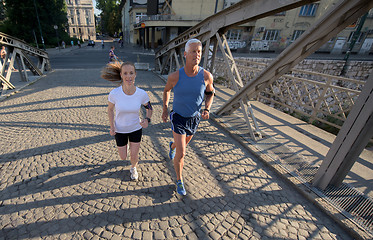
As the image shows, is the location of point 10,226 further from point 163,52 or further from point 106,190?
point 163,52

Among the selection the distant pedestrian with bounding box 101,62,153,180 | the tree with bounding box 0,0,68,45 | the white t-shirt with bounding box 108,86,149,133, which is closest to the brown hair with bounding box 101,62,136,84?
the distant pedestrian with bounding box 101,62,153,180

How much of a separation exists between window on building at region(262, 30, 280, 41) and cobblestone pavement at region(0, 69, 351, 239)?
2948cm

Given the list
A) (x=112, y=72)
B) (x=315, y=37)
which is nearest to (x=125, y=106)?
(x=112, y=72)

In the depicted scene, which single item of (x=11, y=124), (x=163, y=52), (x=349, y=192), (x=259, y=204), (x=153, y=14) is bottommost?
(x=11, y=124)

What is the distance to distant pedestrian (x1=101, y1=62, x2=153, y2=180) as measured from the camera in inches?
93.7

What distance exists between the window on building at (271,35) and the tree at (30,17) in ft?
105

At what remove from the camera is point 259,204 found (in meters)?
2.57

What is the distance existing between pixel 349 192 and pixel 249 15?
389cm

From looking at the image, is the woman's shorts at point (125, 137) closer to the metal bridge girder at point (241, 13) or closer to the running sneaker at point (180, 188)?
the running sneaker at point (180, 188)

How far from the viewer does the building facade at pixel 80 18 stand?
206 feet

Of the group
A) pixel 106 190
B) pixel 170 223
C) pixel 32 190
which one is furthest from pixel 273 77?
pixel 32 190

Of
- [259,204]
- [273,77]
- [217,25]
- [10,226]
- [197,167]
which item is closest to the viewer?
[10,226]

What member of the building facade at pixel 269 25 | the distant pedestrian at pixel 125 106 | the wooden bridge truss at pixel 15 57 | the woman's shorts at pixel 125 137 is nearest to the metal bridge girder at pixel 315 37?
the distant pedestrian at pixel 125 106

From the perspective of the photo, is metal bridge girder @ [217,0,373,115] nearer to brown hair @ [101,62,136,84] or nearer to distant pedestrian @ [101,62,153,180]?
distant pedestrian @ [101,62,153,180]
